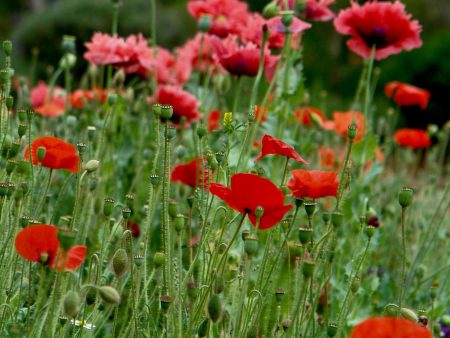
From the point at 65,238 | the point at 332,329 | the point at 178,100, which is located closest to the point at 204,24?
the point at 178,100

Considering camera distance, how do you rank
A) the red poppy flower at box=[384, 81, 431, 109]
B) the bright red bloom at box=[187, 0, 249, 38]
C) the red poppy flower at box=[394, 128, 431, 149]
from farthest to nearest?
the red poppy flower at box=[394, 128, 431, 149] < the red poppy flower at box=[384, 81, 431, 109] < the bright red bloom at box=[187, 0, 249, 38]

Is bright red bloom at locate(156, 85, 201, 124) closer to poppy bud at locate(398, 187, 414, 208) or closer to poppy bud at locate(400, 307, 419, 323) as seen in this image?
poppy bud at locate(398, 187, 414, 208)

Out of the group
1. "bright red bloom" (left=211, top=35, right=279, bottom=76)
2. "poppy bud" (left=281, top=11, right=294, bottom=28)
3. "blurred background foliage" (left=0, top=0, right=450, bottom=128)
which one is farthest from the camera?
"blurred background foliage" (left=0, top=0, right=450, bottom=128)

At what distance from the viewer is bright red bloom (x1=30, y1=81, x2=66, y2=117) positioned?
3.05 metres

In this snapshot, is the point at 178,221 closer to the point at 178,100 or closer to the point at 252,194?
the point at 252,194

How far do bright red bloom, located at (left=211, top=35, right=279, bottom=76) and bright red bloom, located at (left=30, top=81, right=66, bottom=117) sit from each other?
0.86 meters

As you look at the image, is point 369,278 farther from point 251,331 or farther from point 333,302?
point 251,331

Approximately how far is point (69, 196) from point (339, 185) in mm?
1218

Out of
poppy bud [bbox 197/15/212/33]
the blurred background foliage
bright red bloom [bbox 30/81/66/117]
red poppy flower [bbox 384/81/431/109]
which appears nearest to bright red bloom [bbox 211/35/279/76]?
poppy bud [bbox 197/15/212/33]

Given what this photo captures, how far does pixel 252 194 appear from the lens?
1.28 meters

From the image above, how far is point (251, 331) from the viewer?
53.0 inches

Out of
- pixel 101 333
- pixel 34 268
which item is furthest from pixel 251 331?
pixel 101 333

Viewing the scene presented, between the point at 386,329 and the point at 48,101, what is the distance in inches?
94.0

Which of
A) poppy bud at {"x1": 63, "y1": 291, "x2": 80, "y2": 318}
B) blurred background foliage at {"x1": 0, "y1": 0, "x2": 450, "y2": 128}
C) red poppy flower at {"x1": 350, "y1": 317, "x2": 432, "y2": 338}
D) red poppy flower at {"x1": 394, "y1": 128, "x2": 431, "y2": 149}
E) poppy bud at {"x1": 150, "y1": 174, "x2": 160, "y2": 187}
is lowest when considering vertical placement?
blurred background foliage at {"x1": 0, "y1": 0, "x2": 450, "y2": 128}
